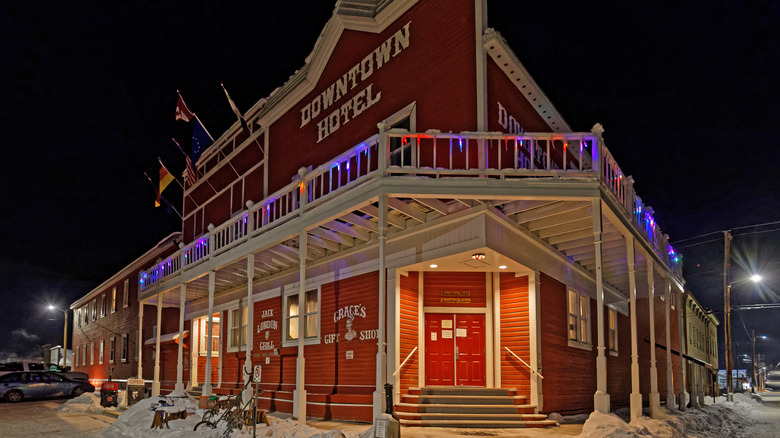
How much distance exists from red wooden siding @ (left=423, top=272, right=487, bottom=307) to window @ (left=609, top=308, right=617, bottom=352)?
22.9 feet

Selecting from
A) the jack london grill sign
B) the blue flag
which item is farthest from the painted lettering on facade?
the blue flag

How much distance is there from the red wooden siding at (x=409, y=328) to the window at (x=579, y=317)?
470 centimetres

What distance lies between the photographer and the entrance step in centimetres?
1344

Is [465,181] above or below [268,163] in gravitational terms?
below

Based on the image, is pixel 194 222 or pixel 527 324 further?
pixel 194 222

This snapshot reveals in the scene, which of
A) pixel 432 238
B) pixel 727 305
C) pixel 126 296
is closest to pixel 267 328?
pixel 432 238

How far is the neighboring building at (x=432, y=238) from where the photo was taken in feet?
41.3

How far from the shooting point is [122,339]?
38.5 m

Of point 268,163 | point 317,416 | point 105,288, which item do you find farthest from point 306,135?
point 105,288

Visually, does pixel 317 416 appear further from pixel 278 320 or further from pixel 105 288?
pixel 105 288

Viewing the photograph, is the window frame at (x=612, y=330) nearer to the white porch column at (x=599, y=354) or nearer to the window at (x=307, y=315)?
the white porch column at (x=599, y=354)

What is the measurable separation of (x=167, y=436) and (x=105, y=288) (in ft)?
116

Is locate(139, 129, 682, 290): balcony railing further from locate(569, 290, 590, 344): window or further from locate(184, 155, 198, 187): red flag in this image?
locate(184, 155, 198, 187): red flag

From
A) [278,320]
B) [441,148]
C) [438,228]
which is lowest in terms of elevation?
[278,320]
